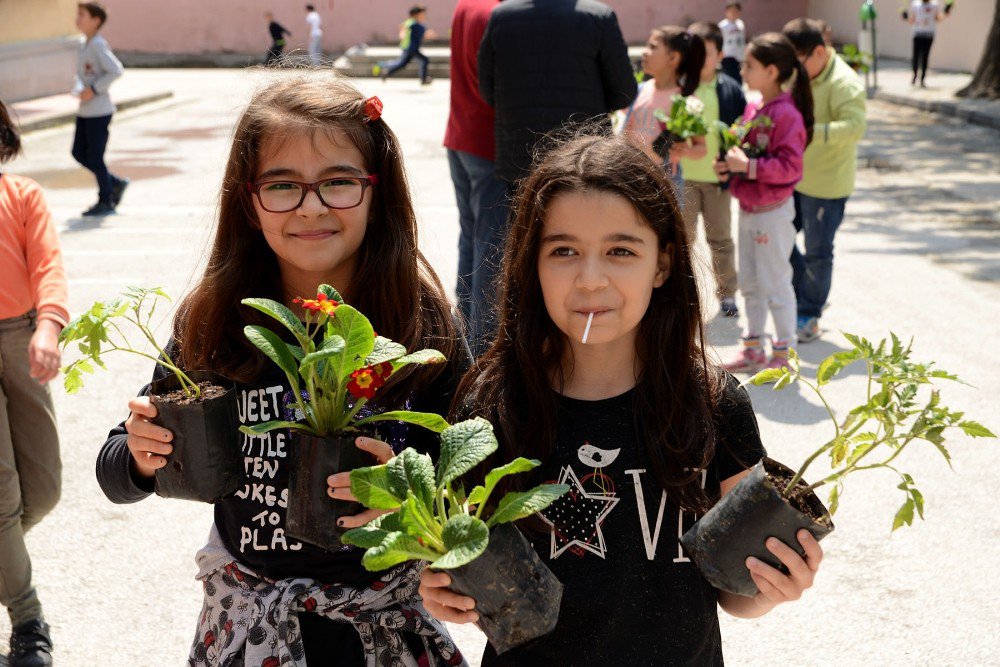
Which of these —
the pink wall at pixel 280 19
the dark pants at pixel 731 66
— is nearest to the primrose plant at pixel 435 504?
the dark pants at pixel 731 66

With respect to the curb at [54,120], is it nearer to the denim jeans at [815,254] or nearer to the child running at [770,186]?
the denim jeans at [815,254]

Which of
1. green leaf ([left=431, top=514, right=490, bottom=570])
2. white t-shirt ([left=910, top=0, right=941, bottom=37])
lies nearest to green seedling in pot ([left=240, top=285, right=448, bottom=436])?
green leaf ([left=431, top=514, right=490, bottom=570])

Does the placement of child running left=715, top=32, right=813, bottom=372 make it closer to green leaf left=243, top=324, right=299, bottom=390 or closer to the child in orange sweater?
the child in orange sweater

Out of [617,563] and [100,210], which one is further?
[100,210]

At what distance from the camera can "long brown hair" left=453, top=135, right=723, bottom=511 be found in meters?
1.86

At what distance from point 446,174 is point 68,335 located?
10.3 metres

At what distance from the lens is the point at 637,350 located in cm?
200

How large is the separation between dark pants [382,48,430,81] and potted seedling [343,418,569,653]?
2327 centimetres

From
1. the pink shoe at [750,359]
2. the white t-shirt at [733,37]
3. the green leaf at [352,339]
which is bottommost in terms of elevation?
the white t-shirt at [733,37]

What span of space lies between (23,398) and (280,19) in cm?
2998

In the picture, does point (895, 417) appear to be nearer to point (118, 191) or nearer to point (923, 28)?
point (118, 191)

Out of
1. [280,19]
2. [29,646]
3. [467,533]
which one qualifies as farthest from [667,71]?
[280,19]

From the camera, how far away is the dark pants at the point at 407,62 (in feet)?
78.7

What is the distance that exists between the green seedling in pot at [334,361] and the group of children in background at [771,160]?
339cm
